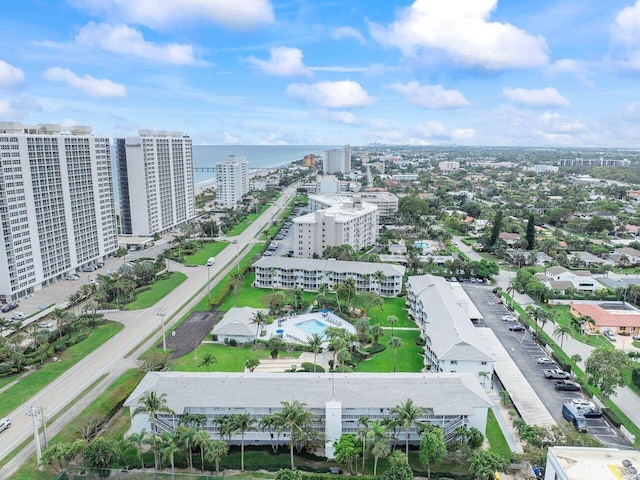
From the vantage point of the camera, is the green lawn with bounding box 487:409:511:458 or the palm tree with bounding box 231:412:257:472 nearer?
the palm tree with bounding box 231:412:257:472

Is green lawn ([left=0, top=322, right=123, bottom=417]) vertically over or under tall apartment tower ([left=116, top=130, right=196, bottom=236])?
under

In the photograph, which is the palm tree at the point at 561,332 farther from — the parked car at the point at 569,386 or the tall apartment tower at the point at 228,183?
the tall apartment tower at the point at 228,183

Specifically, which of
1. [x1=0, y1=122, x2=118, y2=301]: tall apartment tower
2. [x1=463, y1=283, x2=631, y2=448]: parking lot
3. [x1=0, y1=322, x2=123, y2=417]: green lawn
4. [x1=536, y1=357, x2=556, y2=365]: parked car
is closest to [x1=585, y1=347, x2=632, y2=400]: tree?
[x1=463, y1=283, x2=631, y2=448]: parking lot

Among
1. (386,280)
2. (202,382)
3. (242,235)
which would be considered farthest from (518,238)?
(202,382)

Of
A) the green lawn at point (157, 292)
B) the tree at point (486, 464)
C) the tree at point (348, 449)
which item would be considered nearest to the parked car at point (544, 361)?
the tree at point (486, 464)

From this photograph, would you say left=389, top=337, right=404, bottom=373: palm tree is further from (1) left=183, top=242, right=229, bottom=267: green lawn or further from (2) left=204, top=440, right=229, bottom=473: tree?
(1) left=183, top=242, right=229, bottom=267: green lawn

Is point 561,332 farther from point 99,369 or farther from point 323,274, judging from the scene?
point 99,369

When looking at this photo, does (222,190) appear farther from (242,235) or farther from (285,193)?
(242,235)
